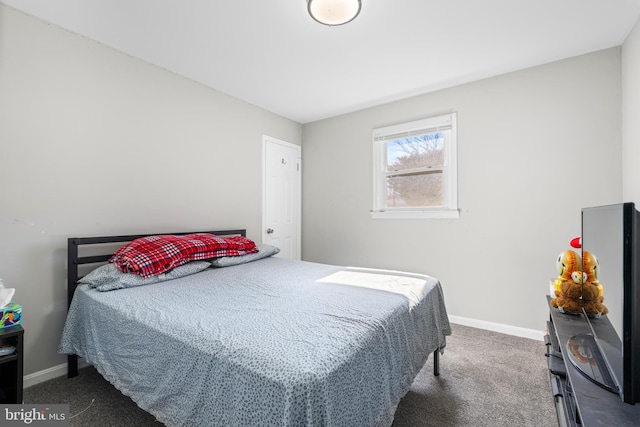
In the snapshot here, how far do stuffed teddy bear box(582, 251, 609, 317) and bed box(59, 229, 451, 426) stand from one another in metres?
0.77

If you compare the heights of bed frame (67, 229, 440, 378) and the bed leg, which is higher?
bed frame (67, 229, 440, 378)

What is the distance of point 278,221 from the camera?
3926mm

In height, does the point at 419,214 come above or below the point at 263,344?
above

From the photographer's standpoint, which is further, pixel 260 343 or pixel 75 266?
pixel 75 266

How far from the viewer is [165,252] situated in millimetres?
2162

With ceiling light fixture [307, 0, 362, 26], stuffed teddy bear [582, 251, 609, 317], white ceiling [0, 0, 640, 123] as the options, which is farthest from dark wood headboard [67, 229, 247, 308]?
stuffed teddy bear [582, 251, 609, 317]

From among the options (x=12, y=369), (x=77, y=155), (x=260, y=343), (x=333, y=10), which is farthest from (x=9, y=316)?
(x=333, y=10)

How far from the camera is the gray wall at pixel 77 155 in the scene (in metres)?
1.91

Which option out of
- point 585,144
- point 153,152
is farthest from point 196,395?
point 585,144

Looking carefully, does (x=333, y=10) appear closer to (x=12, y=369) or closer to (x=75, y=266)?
(x=75, y=266)

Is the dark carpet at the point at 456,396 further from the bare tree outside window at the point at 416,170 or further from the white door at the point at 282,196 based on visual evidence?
the white door at the point at 282,196

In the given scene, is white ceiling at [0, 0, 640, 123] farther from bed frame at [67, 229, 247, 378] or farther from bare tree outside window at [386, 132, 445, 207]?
bed frame at [67, 229, 247, 378]

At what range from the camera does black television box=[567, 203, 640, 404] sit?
0.88 meters

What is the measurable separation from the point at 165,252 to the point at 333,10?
2021mm
